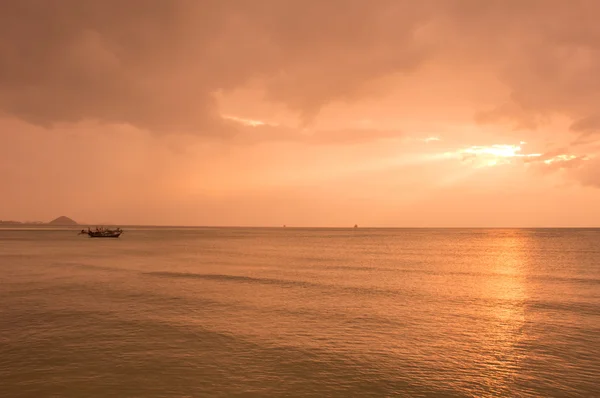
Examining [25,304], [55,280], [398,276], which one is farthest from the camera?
[398,276]

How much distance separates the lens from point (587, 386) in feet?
57.2

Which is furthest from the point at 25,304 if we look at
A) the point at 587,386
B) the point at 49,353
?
the point at 587,386

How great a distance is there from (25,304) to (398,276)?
4300 cm

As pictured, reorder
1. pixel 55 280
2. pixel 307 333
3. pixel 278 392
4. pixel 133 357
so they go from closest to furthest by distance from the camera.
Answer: pixel 278 392 → pixel 133 357 → pixel 307 333 → pixel 55 280

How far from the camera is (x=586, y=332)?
25.9 m

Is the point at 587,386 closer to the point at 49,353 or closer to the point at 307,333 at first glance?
the point at 307,333

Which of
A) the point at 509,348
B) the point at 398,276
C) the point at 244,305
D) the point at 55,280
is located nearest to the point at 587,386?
the point at 509,348

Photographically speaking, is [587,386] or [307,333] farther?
[307,333]

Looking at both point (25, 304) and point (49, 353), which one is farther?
point (25, 304)

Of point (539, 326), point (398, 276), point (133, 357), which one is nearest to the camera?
point (133, 357)

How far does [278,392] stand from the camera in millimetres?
16688

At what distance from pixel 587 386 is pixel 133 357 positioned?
21.7 m

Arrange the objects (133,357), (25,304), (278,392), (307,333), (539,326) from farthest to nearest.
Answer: (25,304), (539,326), (307,333), (133,357), (278,392)

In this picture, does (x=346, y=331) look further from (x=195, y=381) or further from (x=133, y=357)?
(x=133, y=357)
